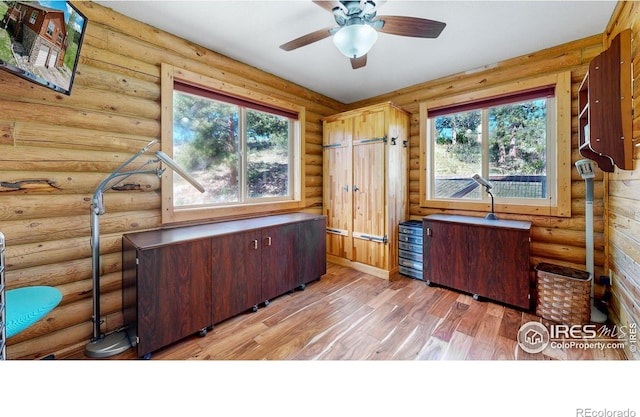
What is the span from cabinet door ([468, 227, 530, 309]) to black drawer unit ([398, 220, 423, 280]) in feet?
2.02

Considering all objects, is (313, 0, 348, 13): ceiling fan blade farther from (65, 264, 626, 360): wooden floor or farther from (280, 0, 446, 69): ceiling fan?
(65, 264, 626, 360): wooden floor

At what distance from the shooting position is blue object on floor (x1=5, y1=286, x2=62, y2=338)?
1.14m

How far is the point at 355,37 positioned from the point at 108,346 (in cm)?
287

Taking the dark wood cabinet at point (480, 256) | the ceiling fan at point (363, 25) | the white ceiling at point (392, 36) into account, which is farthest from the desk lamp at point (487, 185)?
the ceiling fan at point (363, 25)

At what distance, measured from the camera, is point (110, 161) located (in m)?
2.03

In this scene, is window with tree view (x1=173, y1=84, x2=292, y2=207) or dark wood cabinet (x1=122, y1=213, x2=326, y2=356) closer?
dark wood cabinet (x1=122, y1=213, x2=326, y2=356)

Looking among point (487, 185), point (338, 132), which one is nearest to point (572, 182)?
point (487, 185)

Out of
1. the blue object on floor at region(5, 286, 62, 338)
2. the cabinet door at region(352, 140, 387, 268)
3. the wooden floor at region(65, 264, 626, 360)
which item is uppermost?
→ the cabinet door at region(352, 140, 387, 268)

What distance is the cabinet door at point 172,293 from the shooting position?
1767 millimetres

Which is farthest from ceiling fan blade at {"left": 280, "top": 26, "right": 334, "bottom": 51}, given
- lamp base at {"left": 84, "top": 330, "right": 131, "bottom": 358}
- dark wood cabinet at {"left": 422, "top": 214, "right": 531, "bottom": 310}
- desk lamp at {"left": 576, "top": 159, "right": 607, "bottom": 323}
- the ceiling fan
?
lamp base at {"left": 84, "top": 330, "right": 131, "bottom": 358}

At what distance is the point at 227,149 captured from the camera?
289 centimetres

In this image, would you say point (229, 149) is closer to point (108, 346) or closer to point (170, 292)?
point (170, 292)

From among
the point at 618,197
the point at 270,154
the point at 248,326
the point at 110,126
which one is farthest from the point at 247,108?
the point at 618,197
